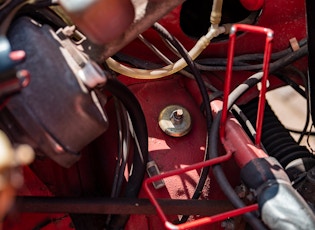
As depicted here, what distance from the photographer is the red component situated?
2.98ft

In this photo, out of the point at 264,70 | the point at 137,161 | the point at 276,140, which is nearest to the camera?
the point at 264,70

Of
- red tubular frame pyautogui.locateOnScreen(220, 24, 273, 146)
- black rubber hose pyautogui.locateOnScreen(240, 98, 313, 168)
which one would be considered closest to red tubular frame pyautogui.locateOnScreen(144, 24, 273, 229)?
red tubular frame pyautogui.locateOnScreen(220, 24, 273, 146)

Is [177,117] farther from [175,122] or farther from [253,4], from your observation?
[253,4]

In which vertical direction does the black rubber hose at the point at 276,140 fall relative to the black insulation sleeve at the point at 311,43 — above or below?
below

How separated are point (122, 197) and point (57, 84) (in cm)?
24

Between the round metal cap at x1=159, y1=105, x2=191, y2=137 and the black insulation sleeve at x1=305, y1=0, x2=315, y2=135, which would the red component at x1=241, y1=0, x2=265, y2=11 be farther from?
the round metal cap at x1=159, y1=105, x2=191, y2=137

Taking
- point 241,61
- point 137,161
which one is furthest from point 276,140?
point 137,161

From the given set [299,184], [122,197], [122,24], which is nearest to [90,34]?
[122,24]

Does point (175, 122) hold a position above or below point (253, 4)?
below

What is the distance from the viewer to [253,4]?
0.91 m

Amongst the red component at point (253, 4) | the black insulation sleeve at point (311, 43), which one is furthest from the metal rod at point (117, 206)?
the red component at point (253, 4)

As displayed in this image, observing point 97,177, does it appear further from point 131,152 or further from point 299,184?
point 299,184

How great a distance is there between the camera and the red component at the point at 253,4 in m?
0.91

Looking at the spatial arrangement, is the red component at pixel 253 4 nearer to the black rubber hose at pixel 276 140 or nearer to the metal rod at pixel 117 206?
the black rubber hose at pixel 276 140
